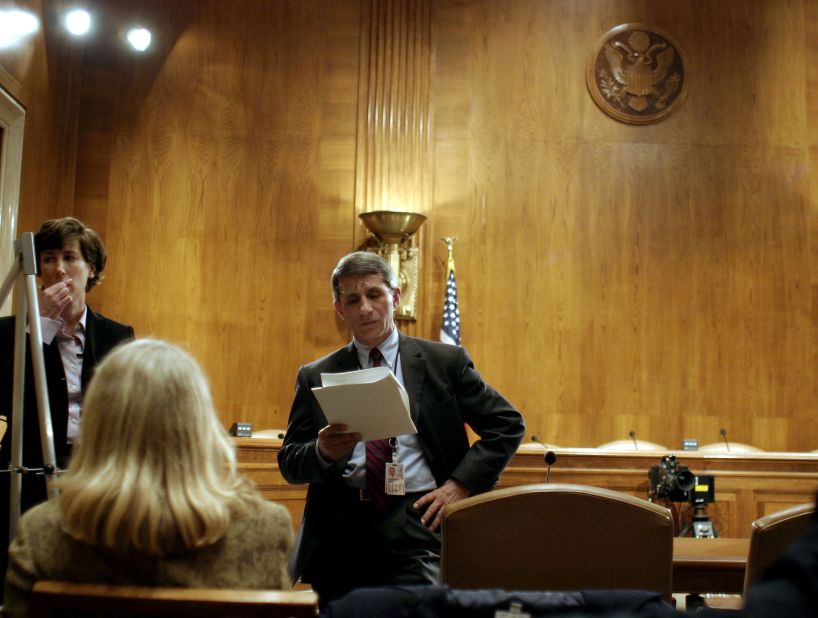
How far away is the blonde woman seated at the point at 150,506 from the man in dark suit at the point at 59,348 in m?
1.31

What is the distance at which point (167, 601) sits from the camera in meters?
1.44

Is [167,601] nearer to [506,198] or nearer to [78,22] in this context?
[78,22]

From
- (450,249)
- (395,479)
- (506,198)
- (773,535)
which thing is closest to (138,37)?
(450,249)

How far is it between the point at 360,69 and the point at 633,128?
2563mm

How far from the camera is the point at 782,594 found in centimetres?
74

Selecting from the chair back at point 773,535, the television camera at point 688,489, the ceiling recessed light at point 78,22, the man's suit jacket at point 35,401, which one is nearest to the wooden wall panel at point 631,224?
the television camera at point 688,489

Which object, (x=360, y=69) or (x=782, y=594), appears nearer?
(x=782, y=594)

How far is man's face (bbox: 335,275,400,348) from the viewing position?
315 centimetres

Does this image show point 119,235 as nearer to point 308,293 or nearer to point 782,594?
point 308,293

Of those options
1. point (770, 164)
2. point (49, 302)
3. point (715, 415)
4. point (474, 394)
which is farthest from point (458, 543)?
point (770, 164)

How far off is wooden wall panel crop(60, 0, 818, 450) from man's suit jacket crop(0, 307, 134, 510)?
15.8 ft

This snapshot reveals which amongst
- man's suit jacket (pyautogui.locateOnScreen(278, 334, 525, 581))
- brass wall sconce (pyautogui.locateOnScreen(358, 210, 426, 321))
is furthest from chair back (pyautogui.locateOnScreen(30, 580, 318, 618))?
brass wall sconce (pyautogui.locateOnScreen(358, 210, 426, 321))

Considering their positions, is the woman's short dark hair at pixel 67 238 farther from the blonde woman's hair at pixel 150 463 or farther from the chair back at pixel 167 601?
the chair back at pixel 167 601

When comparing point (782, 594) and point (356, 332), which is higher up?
point (356, 332)
